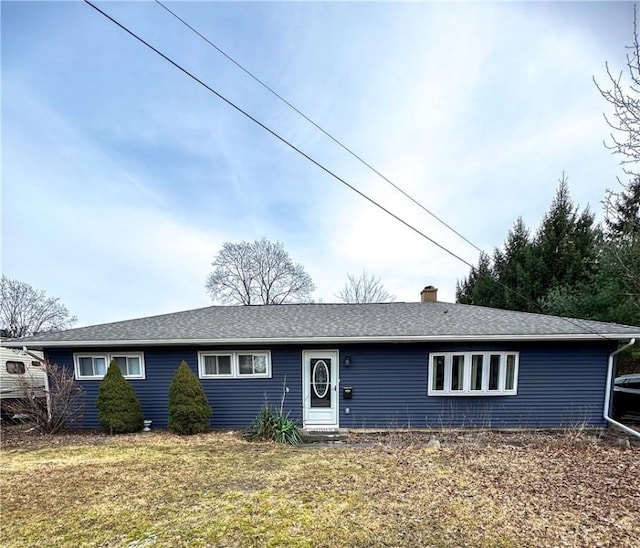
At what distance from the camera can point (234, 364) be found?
26.3 feet

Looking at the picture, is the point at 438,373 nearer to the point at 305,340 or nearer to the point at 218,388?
the point at 305,340

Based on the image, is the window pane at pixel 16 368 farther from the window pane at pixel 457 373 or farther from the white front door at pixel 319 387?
the window pane at pixel 457 373

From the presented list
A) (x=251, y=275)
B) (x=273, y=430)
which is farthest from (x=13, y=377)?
(x=251, y=275)

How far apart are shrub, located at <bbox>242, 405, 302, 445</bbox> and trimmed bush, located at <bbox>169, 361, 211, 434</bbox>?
3.65 feet

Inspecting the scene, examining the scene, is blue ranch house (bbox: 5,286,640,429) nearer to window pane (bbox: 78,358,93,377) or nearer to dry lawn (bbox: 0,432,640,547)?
window pane (bbox: 78,358,93,377)

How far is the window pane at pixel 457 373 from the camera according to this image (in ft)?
25.3

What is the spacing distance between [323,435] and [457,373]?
3.53 metres

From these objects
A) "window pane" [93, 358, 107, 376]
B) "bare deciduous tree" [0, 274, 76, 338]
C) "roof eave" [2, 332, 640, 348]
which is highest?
"roof eave" [2, 332, 640, 348]

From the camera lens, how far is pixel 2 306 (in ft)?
76.4

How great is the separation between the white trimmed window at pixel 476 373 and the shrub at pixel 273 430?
134 inches

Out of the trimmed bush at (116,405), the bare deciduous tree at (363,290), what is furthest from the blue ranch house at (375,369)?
the bare deciduous tree at (363,290)

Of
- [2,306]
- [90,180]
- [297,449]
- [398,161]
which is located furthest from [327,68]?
[2,306]

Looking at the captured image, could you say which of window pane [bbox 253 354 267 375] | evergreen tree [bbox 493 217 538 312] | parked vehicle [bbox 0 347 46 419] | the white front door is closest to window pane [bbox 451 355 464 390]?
the white front door

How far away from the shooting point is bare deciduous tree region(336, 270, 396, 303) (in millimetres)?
26531
